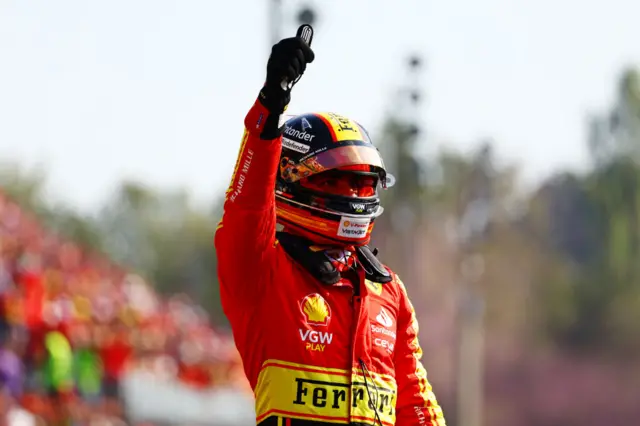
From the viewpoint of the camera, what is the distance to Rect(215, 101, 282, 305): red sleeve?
455 centimetres

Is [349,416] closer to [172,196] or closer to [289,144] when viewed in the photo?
[289,144]

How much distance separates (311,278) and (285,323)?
0.23 metres

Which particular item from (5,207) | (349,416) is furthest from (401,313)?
(5,207)

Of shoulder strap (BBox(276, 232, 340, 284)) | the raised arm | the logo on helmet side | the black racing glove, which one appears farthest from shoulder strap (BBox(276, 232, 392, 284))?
the black racing glove

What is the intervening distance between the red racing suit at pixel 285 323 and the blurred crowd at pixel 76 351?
1005 centimetres

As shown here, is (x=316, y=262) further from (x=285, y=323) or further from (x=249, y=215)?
Answer: (x=249, y=215)

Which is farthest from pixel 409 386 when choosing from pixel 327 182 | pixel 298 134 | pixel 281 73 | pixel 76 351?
pixel 76 351

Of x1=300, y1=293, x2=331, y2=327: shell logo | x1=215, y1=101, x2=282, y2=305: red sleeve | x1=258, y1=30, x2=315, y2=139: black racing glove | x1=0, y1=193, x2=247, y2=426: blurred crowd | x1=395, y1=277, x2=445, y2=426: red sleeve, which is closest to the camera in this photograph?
x1=258, y1=30, x2=315, y2=139: black racing glove

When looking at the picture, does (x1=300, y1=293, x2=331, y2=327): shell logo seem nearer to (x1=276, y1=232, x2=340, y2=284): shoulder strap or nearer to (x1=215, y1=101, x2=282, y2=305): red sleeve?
(x1=276, y1=232, x2=340, y2=284): shoulder strap

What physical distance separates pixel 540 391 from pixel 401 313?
141ft

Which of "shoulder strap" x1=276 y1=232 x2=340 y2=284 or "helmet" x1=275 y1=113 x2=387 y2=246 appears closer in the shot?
"shoulder strap" x1=276 y1=232 x2=340 y2=284

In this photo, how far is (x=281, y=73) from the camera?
175 inches

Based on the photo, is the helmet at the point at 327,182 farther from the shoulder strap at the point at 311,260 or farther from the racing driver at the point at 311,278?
the shoulder strap at the point at 311,260

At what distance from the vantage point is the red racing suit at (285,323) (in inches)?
181
